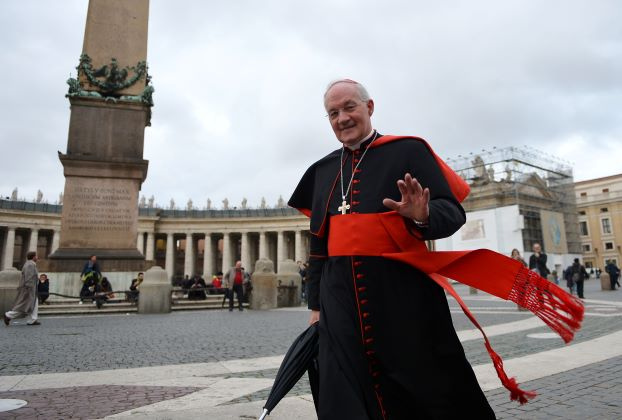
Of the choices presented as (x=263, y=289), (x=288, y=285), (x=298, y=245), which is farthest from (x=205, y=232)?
(x=263, y=289)

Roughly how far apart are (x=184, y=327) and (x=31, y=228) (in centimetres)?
5984

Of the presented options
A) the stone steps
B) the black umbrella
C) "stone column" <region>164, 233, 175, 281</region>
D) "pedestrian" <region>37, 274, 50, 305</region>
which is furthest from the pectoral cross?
"stone column" <region>164, 233, 175, 281</region>

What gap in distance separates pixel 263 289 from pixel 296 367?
594 inches

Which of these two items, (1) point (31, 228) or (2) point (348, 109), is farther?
(1) point (31, 228)

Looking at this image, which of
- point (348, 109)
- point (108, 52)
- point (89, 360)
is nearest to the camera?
point (348, 109)

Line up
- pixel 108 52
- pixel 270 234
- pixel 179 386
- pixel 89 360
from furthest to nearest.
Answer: pixel 270 234
pixel 108 52
pixel 89 360
pixel 179 386

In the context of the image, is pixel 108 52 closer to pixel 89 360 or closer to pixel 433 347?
pixel 89 360

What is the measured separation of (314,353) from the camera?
247cm

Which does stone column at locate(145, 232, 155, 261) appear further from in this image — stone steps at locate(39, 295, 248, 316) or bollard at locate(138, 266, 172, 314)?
bollard at locate(138, 266, 172, 314)

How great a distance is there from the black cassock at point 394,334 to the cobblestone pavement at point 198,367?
4.08 ft

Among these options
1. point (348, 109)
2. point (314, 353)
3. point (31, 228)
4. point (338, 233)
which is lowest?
point (314, 353)

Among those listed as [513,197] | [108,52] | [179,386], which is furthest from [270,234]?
[179,386]

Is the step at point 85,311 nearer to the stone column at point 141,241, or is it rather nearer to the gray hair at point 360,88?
the gray hair at point 360,88

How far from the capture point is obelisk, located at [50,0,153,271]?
15328 mm
